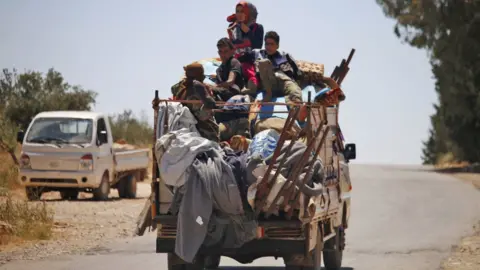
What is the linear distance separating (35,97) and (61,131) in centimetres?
1713

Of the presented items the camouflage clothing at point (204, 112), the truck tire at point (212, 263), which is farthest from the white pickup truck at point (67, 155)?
the camouflage clothing at point (204, 112)

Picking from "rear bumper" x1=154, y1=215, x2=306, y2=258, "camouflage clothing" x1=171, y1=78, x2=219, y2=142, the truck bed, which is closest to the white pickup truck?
the truck bed

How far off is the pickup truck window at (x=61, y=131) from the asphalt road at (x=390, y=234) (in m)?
6.90

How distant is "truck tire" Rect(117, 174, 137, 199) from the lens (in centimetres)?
3125

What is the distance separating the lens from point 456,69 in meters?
53.3

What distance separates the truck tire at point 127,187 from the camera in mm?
31250

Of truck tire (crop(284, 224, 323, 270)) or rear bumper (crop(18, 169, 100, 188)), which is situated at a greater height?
truck tire (crop(284, 224, 323, 270))

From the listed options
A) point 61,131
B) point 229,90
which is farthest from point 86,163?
point 229,90

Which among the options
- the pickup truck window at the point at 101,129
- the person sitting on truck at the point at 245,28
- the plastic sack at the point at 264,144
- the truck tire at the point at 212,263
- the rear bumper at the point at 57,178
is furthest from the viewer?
the pickup truck window at the point at 101,129

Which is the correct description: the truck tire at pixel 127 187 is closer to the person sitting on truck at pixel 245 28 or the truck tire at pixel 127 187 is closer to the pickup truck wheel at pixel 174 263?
the person sitting on truck at pixel 245 28

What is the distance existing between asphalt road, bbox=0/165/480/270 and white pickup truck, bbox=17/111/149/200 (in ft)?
20.8

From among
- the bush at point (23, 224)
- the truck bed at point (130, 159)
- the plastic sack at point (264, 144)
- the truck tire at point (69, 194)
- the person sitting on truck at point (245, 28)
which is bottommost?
the truck tire at point (69, 194)

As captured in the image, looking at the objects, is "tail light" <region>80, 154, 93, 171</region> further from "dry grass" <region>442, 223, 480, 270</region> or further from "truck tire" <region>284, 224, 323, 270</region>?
"truck tire" <region>284, 224, 323, 270</region>

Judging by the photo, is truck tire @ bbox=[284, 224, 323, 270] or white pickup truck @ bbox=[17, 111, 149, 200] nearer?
truck tire @ bbox=[284, 224, 323, 270]
